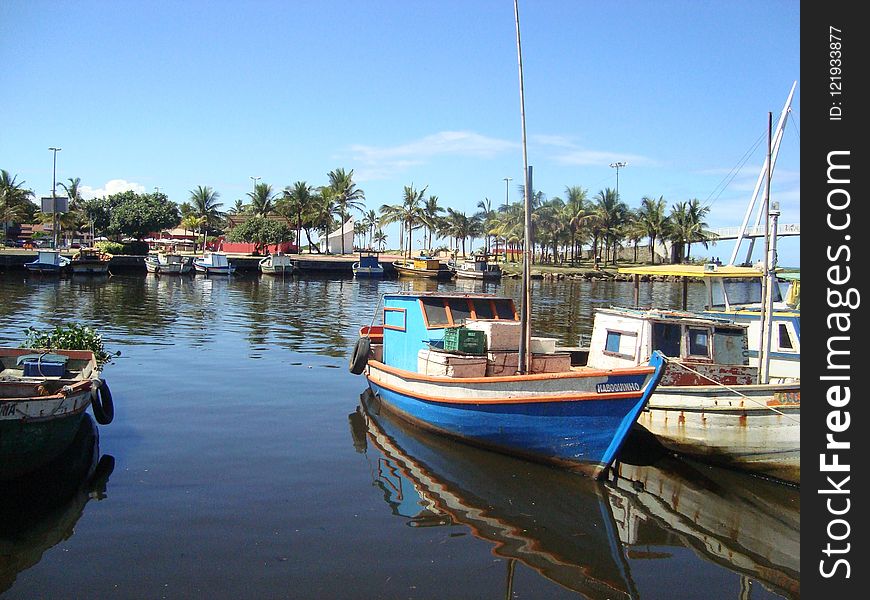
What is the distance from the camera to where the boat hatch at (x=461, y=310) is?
55.1 ft

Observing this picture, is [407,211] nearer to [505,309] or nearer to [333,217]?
[333,217]

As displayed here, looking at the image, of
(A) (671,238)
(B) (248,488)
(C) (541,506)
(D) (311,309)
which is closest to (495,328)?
(C) (541,506)

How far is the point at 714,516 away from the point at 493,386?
4.25 meters

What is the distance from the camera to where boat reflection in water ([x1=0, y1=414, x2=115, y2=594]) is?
30.1ft

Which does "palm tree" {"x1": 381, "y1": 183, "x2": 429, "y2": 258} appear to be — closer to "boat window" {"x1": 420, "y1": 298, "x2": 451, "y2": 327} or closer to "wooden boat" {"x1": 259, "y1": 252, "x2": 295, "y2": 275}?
"wooden boat" {"x1": 259, "y1": 252, "x2": 295, "y2": 275}

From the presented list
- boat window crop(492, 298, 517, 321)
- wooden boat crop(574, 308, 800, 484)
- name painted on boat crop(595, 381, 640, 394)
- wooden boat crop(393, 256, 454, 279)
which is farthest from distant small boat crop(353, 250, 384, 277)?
name painted on boat crop(595, 381, 640, 394)

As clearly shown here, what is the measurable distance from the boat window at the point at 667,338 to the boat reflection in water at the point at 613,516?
215 cm

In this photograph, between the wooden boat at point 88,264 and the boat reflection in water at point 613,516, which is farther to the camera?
the wooden boat at point 88,264

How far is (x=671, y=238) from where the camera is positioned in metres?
100

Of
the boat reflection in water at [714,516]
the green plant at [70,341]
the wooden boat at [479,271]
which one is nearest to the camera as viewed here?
the boat reflection in water at [714,516]

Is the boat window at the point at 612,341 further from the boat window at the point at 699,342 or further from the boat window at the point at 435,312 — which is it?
the boat window at the point at 435,312

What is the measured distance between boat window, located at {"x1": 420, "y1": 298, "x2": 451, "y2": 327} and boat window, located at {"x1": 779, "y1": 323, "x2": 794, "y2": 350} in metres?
7.82

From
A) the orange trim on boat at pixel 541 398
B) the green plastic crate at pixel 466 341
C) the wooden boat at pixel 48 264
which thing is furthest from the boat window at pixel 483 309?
the wooden boat at pixel 48 264
